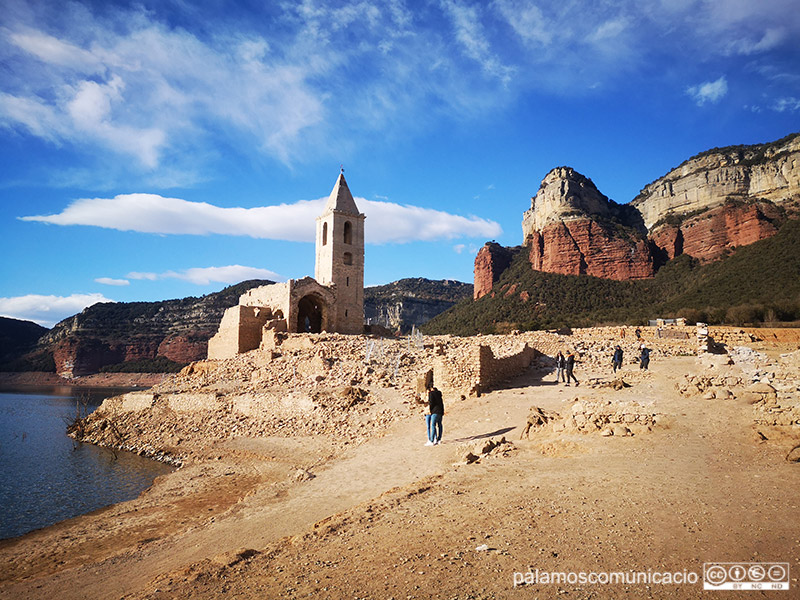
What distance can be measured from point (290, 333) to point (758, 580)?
25588 millimetres

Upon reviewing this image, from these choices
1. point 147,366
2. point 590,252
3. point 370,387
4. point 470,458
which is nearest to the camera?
point 470,458

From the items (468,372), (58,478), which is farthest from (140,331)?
(468,372)

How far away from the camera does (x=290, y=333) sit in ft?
91.0

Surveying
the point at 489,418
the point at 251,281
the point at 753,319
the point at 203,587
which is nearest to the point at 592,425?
the point at 489,418

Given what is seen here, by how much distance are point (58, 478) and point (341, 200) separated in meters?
23.3

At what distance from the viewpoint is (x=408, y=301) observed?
97.7 meters

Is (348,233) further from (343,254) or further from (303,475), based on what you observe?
(303,475)

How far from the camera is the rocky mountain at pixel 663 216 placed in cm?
5859

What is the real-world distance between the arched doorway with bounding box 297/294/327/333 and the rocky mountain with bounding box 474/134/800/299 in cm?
4453

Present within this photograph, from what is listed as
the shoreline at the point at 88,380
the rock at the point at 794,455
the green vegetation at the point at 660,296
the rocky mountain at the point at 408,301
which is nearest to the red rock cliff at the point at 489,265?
the green vegetation at the point at 660,296

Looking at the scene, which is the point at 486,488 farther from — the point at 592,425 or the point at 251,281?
the point at 251,281

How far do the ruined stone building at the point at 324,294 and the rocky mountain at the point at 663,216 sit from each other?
4238 cm

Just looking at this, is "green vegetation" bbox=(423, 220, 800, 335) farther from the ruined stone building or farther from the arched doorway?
the arched doorway

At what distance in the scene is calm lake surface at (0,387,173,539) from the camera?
11289mm
